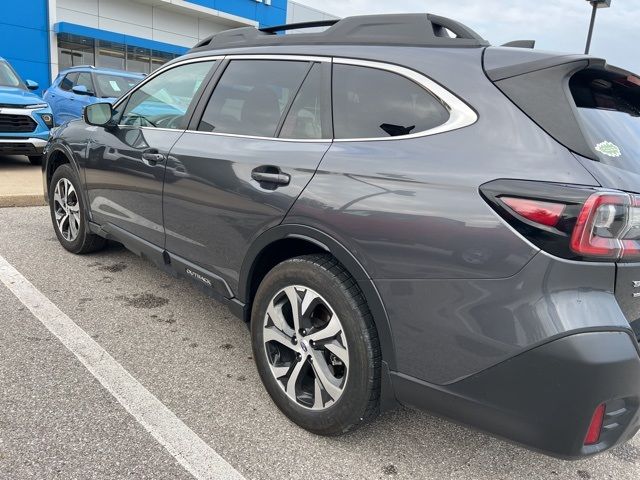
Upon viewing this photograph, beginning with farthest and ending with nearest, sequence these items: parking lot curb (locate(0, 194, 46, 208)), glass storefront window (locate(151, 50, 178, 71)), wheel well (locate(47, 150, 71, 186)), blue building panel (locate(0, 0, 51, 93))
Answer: glass storefront window (locate(151, 50, 178, 71)), blue building panel (locate(0, 0, 51, 93)), parking lot curb (locate(0, 194, 46, 208)), wheel well (locate(47, 150, 71, 186))

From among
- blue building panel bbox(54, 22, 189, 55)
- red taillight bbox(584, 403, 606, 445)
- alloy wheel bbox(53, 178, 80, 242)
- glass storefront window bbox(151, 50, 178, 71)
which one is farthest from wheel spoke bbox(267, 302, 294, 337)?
glass storefront window bbox(151, 50, 178, 71)

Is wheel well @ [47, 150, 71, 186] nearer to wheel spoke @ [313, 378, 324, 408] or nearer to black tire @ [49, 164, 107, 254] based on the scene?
black tire @ [49, 164, 107, 254]

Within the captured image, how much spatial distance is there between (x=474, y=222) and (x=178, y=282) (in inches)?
117

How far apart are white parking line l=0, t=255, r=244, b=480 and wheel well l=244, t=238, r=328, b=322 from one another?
64cm

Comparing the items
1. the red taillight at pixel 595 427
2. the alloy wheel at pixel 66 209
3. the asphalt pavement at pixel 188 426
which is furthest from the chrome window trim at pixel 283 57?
the alloy wheel at pixel 66 209

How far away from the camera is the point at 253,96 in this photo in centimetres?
281

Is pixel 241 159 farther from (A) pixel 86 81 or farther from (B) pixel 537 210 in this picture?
(A) pixel 86 81

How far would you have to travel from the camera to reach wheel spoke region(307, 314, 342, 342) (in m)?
2.16

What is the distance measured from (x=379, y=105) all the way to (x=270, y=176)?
0.60 metres

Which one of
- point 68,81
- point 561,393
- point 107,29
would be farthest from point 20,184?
point 107,29

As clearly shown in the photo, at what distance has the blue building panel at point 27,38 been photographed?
55.1 feet

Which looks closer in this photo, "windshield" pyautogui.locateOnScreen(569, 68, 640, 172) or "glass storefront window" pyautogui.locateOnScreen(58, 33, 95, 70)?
"windshield" pyautogui.locateOnScreen(569, 68, 640, 172)

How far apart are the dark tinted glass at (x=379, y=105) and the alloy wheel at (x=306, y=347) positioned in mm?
758

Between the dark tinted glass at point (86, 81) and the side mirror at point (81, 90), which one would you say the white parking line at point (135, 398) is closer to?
the side mirror at point (81, 90)
